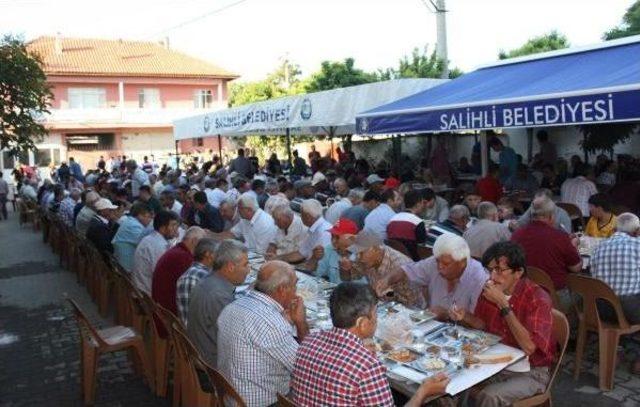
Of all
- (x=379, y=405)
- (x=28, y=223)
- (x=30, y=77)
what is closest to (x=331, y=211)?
(x=30, y=77)

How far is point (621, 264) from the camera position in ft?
15.5

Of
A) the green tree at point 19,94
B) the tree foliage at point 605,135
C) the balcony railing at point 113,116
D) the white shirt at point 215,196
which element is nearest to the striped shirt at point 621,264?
the white shirt at point 215,196

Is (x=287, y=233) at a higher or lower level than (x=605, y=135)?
lower

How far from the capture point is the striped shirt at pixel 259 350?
127 inches

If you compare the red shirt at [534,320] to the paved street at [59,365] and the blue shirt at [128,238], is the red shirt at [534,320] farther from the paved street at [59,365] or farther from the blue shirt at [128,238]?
the blue shirt at [128,238]

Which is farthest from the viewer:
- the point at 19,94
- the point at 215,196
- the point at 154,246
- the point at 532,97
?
the point at 215,196

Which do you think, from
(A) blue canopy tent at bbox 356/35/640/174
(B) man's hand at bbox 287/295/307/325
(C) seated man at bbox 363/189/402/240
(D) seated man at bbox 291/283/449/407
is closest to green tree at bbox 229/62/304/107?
(A) blue canopy tent at bbox 356/35/640/174

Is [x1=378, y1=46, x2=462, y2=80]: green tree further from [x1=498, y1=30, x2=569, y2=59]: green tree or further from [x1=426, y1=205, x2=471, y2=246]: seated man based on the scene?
[x1=426, y1=205, x2=471, y2=246]: seated man

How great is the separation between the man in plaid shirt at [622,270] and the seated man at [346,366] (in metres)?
2.45

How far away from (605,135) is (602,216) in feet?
28.4

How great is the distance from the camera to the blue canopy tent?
5344mm

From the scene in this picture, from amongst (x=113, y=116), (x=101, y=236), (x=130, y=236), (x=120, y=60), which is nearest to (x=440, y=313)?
(x=130, y=236)

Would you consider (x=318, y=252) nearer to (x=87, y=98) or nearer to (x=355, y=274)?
(x=355, y=274)

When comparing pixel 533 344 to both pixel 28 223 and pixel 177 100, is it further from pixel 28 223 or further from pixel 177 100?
pixel 177 100
